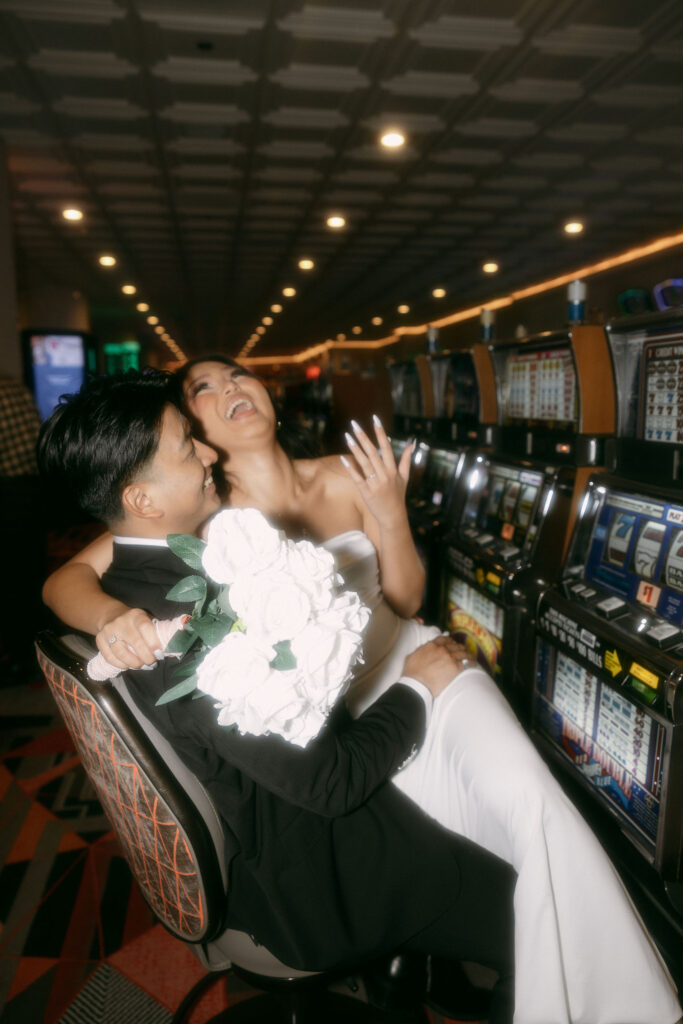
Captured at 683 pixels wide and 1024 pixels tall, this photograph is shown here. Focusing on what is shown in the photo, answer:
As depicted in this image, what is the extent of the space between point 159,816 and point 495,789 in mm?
627

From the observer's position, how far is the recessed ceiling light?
5.30m

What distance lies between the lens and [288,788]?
3.47 feet

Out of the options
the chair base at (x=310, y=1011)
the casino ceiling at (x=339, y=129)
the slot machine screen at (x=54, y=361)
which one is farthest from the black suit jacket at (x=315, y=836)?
the slot machine screen at (x=54, y=361)

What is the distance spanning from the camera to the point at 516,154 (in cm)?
584

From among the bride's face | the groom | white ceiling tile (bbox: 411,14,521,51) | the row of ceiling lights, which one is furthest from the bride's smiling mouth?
the row of ceiling lights

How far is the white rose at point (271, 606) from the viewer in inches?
36.2

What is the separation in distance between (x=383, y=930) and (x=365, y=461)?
3.59 feet

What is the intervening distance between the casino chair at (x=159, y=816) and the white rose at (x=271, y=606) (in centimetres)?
35

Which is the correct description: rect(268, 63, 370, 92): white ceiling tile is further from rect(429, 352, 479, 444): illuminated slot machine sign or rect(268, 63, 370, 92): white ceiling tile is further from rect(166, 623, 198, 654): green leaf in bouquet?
rect(166, 623, 198, 654): green leaf in bouquet

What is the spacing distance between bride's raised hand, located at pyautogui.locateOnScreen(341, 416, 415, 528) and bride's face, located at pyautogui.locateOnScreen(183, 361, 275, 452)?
0.37m

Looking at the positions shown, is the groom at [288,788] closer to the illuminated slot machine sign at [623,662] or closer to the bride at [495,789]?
the bride at [495,789]

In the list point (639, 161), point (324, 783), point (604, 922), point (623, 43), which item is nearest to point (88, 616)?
point (324, 783)

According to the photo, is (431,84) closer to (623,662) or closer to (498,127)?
(498,127)

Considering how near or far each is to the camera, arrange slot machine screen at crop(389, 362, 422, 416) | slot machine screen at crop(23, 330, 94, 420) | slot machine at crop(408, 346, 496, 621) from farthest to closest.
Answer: slot machine screen at crop(23, 330, 94, 420), slot machine screen at crop(389, 362, 422, 416), slot machine at crop(408, 346, 496, 621)
